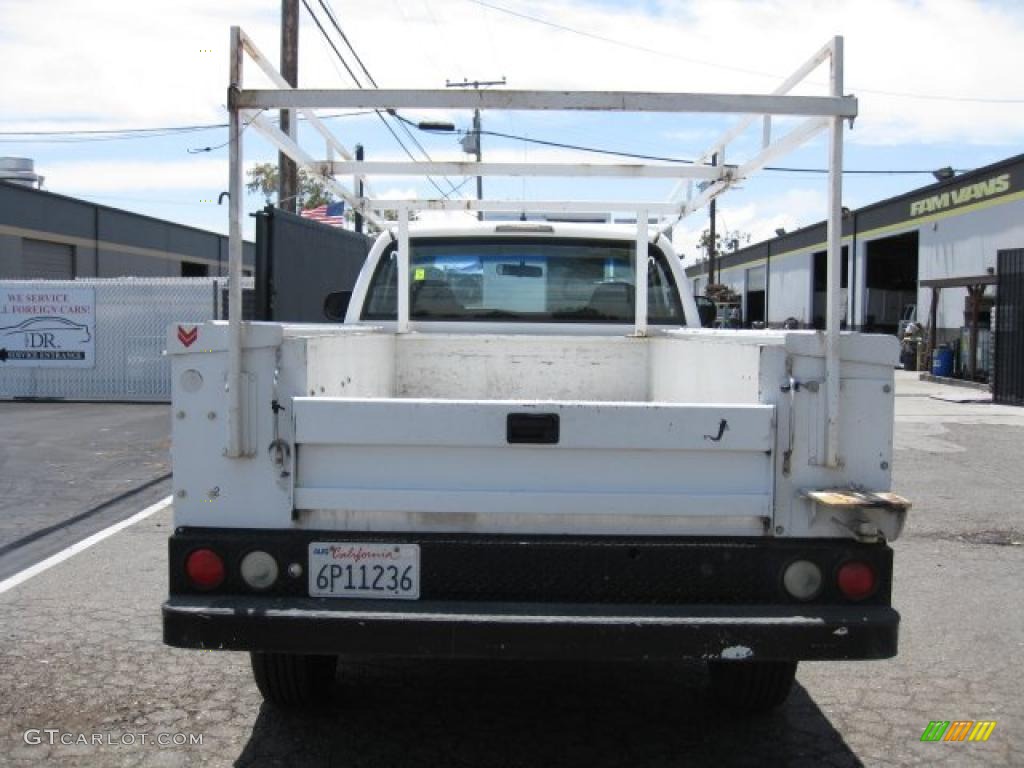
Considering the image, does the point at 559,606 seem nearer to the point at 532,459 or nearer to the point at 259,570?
the point at 532,459

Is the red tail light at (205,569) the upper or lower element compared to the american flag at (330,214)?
lower

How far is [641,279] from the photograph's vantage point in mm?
5711

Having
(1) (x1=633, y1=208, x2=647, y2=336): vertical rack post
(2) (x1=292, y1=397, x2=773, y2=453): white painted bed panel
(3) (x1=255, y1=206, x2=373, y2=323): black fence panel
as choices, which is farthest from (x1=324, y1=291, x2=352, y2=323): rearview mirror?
(2) (x1=292, y1=397, x2=773, y2=453): white painted bed panel

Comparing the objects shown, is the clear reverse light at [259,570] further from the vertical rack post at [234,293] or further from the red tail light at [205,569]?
the vertical rack post at [234,293]

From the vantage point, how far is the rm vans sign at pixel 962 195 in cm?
2470

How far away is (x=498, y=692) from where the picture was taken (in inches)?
179

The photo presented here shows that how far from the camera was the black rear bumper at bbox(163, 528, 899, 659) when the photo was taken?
3.27 meters

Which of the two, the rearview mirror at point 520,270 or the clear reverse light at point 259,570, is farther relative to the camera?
the rearview mirror at point 520,270

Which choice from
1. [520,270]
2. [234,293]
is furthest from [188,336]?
[520,270]

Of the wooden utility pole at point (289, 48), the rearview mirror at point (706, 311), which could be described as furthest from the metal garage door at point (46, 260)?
the rearview mirror at point (706, 311)

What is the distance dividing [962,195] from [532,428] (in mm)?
26683

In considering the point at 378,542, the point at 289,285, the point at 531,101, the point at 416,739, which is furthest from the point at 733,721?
the point at 289,285

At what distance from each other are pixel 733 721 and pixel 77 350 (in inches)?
655

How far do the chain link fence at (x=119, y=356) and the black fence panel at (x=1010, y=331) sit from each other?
46.0ft
